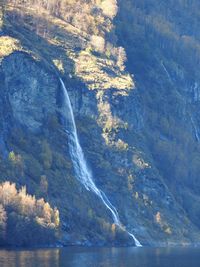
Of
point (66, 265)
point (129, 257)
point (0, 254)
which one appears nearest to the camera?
point (66, 265)

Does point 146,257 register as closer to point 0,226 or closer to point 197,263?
point 197,263

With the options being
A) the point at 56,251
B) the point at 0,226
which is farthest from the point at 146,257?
the point at 0,226

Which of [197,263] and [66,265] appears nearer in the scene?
[66,265]

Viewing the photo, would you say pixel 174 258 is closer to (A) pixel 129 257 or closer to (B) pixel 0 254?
(A) pixel 129 257

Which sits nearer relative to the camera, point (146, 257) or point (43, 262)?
point (43, 262)

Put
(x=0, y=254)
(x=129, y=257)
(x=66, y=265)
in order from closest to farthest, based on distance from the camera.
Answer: (x=66, y=265), (x=0, y=254), (x=129, y=257)

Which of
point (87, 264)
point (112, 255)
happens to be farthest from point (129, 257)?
point (87, 264)

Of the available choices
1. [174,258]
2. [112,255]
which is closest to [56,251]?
[112,255]

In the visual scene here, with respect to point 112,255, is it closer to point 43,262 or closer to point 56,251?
point 56,251
